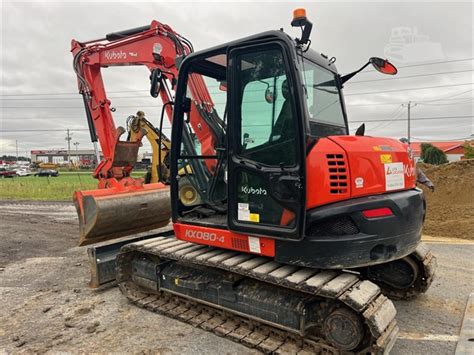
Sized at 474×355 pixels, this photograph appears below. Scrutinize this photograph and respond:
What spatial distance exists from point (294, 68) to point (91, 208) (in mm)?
3620

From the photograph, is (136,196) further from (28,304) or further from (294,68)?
(294,68)

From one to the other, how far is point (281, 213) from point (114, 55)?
15.1ft

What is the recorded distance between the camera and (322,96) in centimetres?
386

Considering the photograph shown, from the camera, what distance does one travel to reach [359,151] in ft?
10.5

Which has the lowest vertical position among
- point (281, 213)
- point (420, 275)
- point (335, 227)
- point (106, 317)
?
point (106, 317)

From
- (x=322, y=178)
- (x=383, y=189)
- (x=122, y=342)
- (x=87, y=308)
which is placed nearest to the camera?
(x=322, y=178)

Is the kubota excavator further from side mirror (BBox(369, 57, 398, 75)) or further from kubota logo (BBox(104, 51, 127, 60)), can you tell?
kubota logo (BBox(104, 51, 127, 60))

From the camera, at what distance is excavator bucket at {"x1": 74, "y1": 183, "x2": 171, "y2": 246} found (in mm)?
5430

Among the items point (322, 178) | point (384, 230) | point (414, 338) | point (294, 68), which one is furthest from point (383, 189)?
point (414, 338)

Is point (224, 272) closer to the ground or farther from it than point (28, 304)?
farther from it

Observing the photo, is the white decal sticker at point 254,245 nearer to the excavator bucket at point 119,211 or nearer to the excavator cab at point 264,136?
the excavator cab at point 264,136

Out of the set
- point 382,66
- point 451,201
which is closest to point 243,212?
point 382,66

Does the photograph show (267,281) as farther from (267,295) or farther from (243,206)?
(243,206)

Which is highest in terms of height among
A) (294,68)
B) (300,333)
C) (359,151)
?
(294,68)
